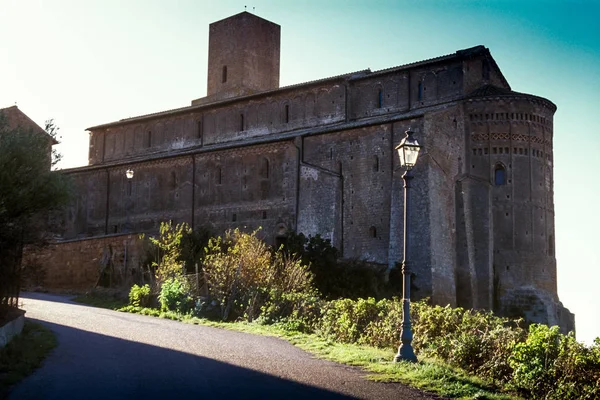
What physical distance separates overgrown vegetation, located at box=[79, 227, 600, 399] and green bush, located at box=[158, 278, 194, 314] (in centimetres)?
3

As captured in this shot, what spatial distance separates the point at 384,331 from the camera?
15891 millimetres

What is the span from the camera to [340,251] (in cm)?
3406

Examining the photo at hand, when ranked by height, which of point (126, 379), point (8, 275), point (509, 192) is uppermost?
point (509, 192)

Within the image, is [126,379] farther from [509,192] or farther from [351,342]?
[509,192]

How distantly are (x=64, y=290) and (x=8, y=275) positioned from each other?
1477cm

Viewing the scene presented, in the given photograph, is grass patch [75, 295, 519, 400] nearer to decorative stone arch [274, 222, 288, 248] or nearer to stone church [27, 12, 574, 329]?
stone church [27, 12, 574, 329]

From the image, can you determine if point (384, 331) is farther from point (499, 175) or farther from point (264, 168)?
point (499, 175)

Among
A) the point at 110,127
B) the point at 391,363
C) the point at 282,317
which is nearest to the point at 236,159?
the point at 110,127

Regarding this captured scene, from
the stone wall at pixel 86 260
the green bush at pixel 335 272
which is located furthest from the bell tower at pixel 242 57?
the stone wall at pixel 86 260

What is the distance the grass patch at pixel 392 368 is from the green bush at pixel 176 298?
312 cm

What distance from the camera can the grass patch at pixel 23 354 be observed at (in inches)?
416

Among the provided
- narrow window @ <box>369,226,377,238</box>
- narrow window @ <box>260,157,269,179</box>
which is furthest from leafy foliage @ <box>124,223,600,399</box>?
narrow window @ <box>260,157,269,179</box>

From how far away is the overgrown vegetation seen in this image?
11.4 meters

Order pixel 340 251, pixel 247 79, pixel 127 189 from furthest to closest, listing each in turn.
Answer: pixel 247 79
pixel 127 189
pixel 340 251
